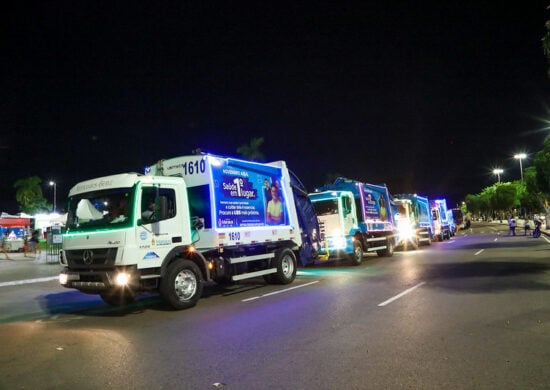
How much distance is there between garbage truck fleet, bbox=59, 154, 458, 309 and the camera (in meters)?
8.71

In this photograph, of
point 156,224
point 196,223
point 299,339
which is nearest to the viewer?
point 299,339

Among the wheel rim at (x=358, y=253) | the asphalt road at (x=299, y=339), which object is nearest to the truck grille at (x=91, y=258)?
the asphalt road at (x=299, y=339)

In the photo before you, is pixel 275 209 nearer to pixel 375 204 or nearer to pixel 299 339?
pixel 299 339

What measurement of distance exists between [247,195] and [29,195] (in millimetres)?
65016

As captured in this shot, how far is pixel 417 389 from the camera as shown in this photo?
426 cm

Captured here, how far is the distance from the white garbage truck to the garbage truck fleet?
21mm

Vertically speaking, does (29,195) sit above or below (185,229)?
above

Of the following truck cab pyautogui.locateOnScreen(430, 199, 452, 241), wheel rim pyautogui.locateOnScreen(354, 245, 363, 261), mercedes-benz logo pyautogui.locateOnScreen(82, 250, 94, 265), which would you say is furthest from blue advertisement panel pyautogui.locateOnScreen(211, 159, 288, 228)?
truck cab pyautogui.locateOnScreen(430, 199, 452, 241)

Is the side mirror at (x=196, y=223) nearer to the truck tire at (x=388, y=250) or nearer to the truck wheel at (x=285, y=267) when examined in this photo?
the truck wheel at (x=285, y=267)

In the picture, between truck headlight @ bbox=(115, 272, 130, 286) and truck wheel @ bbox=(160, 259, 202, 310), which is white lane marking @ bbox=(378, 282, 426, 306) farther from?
truck headlight @ bbox=(115, 272, 130, 286)

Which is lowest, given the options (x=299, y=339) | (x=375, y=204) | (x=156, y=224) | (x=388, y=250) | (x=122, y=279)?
(x=299, y=339)

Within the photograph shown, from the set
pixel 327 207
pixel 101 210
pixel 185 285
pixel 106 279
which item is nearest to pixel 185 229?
pixel 185 285

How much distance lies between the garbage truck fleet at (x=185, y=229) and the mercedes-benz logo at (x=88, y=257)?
2cm

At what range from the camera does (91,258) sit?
8836 mm
